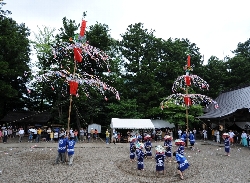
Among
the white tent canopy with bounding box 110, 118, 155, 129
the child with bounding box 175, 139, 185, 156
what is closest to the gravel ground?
the child with bounding box 175, 139, 185, 156

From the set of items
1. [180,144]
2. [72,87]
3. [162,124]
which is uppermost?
[72,87]

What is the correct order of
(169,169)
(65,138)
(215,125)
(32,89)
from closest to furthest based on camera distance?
1. (169,169)
2. (65,138)
3. (215,125)
4. (32,89)

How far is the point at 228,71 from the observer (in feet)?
131

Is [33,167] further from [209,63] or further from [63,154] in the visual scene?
[209,63]

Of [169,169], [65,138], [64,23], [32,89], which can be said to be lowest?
[169,169]

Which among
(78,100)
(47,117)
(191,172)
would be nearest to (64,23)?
(78,100)

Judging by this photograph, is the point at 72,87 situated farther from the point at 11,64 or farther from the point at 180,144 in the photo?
the point at 11,64

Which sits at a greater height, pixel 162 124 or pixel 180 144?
pixel 162 124

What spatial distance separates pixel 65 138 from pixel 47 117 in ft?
68.8

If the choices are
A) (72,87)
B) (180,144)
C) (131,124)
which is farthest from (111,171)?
(131,124)

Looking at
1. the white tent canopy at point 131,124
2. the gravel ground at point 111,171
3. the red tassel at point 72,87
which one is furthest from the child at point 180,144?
the white tent canopy at point 131,124

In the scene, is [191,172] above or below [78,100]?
below

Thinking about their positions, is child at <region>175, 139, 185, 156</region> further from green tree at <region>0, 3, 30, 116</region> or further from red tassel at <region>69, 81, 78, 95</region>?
green tree at <region>0, 3, 30, 116</region>

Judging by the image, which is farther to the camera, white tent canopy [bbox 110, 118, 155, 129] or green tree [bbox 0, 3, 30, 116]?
green tree [bbox 0, 3, 30, 116]
